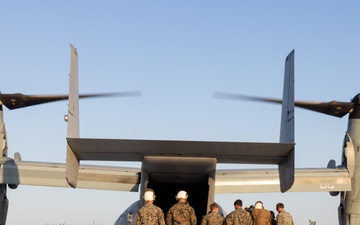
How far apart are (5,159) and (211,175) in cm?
913

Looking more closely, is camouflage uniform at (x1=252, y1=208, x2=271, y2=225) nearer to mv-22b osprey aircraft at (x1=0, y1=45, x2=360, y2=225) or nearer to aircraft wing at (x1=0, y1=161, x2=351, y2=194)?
mv-22b osprey aircraft at (x1=0, y1=45, x2=360, y2=225)

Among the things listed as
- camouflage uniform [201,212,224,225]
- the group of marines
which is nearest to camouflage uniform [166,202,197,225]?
the group of marines

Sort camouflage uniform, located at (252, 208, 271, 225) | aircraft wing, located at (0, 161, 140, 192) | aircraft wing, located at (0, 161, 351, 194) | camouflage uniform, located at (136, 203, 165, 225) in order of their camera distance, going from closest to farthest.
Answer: camouflage uniform, located at (136, 203, 165, 225) → camouflage uniform, located at (252, 208, 271, 225) → aircraft wing, located at (0, 161, 140, 192) → aircraft wing, located at (0, 161, 351, 194)

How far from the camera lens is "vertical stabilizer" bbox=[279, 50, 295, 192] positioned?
1419 centimetres

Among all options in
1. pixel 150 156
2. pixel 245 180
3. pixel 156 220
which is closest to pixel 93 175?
pixel 245 180

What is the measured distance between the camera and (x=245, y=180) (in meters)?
21.6

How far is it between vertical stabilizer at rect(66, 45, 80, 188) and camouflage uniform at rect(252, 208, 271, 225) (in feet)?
13.2

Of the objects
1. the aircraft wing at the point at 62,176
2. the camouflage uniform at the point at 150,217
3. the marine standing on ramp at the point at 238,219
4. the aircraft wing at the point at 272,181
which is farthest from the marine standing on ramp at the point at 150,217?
the aircraft wing at the point at 272,181

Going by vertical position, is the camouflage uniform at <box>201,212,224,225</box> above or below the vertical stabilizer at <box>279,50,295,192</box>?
below

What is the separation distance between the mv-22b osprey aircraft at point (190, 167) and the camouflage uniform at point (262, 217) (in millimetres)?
807

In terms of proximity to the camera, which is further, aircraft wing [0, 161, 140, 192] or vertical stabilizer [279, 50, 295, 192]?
aircraft wing [0, 161, 140, 192]

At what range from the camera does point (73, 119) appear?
15.3 m

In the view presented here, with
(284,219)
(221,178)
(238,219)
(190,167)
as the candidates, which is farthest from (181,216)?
(221,178)

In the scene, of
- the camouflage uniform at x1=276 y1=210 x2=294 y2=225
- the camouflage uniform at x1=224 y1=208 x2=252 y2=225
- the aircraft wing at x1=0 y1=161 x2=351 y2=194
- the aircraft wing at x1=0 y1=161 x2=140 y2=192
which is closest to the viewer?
the camouflage uniform at x1=224 y1=208 x2=252 y2=225
